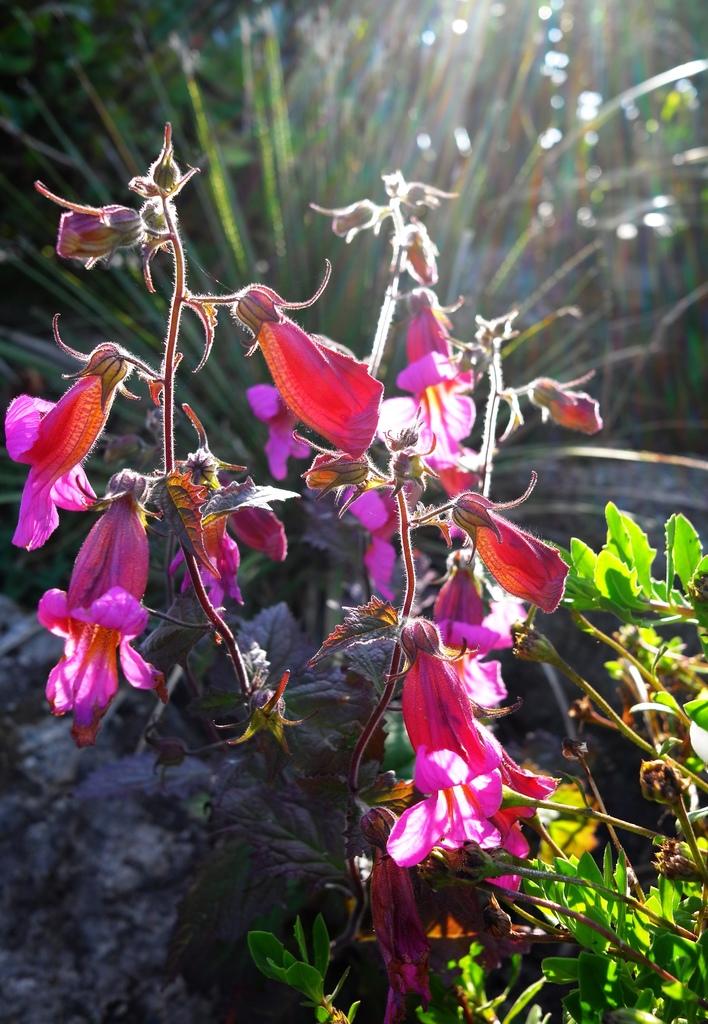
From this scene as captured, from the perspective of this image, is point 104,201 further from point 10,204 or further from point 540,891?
point 540,891

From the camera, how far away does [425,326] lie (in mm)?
→ 1170

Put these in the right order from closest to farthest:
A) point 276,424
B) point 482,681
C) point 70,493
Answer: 1. point 70,493
2. point 482,681
3. point 276,424

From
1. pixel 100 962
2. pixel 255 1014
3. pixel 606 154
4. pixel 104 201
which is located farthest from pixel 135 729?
pixel 606 154

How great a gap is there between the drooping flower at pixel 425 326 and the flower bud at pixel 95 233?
47cm

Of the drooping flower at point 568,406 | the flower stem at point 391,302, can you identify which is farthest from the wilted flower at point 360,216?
the drooping flower at point 568,406

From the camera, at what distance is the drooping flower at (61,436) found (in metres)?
0.82

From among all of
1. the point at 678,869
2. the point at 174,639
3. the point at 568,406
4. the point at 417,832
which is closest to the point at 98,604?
the point at 174,639

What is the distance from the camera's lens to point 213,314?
845 mm

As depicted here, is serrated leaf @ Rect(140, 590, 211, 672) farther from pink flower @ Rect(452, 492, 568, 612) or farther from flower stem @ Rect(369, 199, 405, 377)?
flower stem @ Rect(369, 199, 405, 377)

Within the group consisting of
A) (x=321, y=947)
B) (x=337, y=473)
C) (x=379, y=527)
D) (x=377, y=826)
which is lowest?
(x=321, y=947)

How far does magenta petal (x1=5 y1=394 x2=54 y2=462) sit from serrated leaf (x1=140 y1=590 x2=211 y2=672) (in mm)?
211

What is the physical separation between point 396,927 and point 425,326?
0.71 metres

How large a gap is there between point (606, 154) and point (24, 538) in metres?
4.00

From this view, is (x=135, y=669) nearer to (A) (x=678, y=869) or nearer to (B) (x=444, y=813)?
(B) (x=444, y=813)
